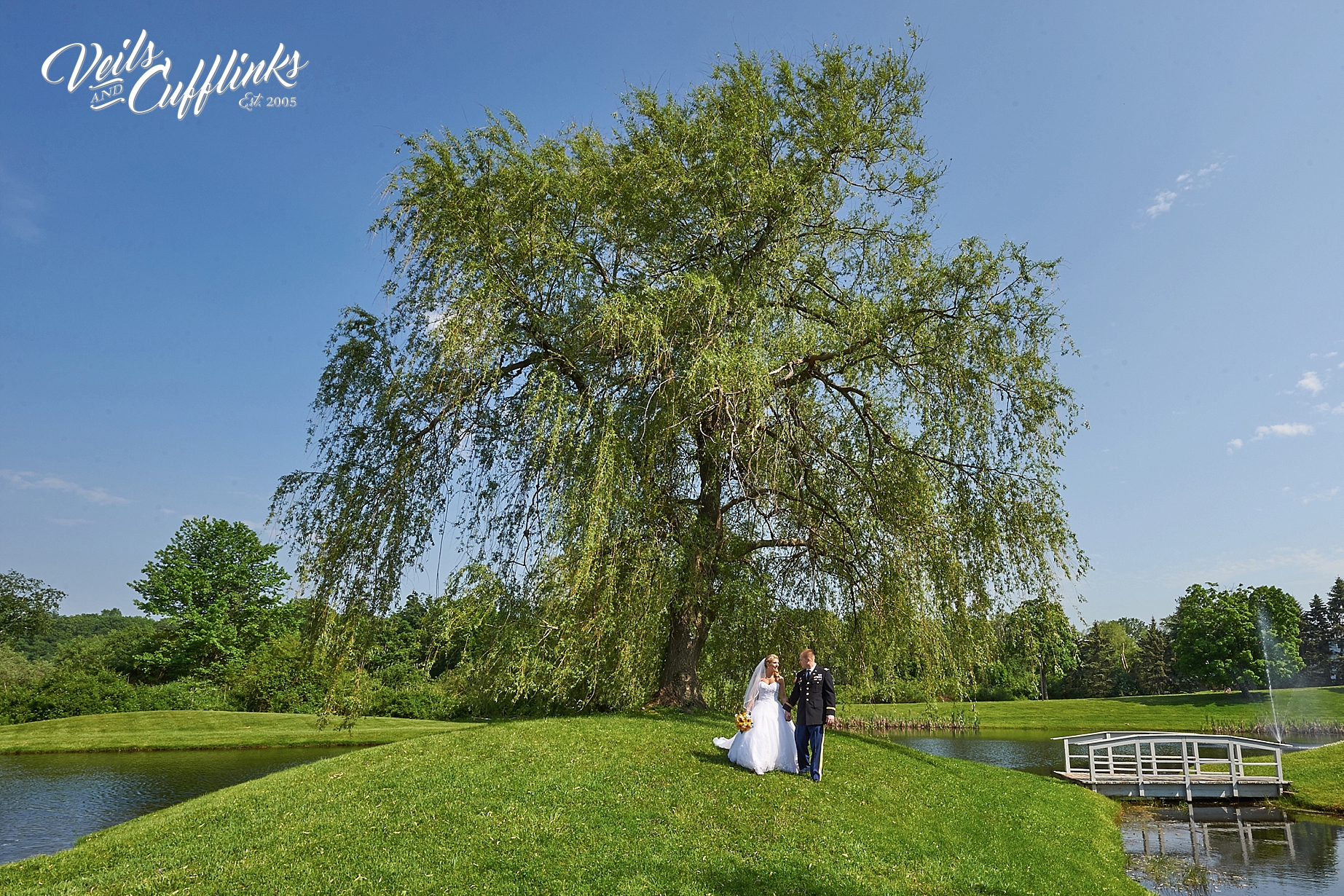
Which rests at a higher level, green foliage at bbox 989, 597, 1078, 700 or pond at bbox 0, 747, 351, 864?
green foliage at bbox 989, 597, 1078, 700

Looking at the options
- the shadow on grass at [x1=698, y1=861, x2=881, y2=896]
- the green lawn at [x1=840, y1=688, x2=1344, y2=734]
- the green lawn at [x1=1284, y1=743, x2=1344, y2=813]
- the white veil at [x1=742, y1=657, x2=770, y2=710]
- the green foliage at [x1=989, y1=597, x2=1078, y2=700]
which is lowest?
the green lawn at [x1=840, y1=688, x2=1344, y2=734]

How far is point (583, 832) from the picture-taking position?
7.83m

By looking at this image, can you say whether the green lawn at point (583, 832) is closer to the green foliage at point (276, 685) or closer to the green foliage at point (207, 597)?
the green foliage at point (276, 685)

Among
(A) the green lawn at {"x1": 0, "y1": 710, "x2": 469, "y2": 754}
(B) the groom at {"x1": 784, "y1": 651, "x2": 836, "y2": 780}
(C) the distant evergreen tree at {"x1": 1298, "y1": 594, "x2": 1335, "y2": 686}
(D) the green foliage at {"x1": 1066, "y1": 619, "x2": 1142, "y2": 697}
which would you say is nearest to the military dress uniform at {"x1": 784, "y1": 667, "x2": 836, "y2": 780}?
(B) the groom at {"x1": 784, "y1": 651, "x2": 836, "y2": 780}

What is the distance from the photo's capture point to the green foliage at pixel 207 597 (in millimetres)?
49125

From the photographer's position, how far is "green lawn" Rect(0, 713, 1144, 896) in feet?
22.8

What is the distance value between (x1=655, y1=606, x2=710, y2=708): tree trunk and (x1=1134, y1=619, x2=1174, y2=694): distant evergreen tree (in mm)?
70892

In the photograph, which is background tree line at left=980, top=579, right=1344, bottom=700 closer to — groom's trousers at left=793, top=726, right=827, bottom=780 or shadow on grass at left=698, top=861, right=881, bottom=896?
groom's trousers at left=793, top=726, right=827, bottom=780

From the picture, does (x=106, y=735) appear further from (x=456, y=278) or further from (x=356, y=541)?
(x=456, y=278)

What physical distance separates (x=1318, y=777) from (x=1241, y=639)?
46966mm

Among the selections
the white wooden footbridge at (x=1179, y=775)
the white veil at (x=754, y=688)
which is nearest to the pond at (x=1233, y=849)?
the white wooden footbridge at (x=1179, y=775)

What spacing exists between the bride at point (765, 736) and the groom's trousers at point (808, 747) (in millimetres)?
94

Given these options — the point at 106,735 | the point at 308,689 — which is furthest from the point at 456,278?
the point at 308,689

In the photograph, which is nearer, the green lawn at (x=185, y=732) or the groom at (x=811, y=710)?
the groom at (x=811, y=710)
